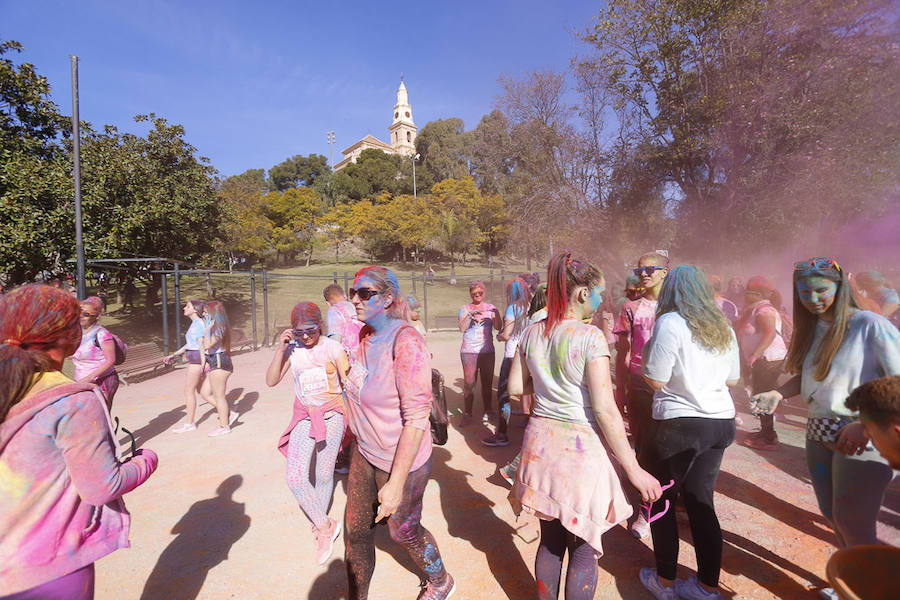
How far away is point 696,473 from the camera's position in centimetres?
231

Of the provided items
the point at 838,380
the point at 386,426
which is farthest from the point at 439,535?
the point at 838,380

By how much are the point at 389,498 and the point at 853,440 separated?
1.98 m

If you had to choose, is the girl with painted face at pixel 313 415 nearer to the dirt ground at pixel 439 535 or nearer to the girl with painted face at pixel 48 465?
the dirt ground at pixel 439 535

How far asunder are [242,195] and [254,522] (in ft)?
106

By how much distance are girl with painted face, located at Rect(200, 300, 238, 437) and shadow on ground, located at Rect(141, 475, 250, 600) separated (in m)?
1.71

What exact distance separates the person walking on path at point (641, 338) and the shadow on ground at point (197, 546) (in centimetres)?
303

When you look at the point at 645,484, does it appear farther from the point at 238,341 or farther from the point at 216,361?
the point at 238,341

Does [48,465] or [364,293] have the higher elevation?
[364,293]

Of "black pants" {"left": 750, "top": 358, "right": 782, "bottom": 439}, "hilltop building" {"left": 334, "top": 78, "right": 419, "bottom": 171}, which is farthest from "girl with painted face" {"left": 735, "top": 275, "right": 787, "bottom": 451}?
"hilltop building" {"left": 334, "top": 78, "right": 419, "bottom": 171}

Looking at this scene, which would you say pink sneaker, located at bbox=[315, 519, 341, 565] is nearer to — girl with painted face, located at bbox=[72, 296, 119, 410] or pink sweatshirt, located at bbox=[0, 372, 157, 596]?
pink sweatshirt, located at bbox=[0, 372, 157, 596]

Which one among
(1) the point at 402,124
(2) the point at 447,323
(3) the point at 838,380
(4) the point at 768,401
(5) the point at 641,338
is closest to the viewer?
(3) the point at 838,380

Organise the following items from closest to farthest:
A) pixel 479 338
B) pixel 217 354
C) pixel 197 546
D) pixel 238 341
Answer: pixel 197 546 → pixel 479 338 → pixel 217 354 → pixel 238 341

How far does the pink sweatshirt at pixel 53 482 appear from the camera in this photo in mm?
1354

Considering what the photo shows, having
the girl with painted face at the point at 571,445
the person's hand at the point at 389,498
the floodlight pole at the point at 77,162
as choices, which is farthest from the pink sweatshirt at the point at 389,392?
the floodlight pole at the point at 77,162
